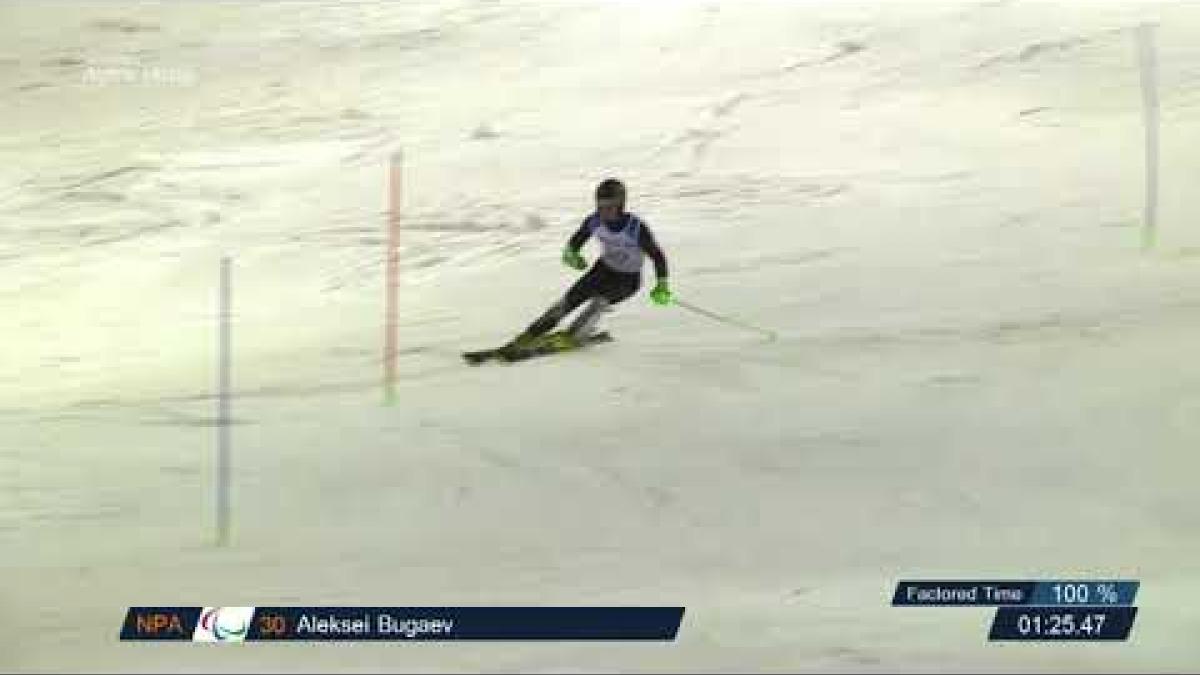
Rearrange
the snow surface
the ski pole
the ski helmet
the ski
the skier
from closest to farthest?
the snow surface < the ski helmet < the skier < the ski < the ski pole

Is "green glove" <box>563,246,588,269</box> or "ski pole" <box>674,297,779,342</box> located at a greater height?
"green glove" <box>563,246,588,269</box>

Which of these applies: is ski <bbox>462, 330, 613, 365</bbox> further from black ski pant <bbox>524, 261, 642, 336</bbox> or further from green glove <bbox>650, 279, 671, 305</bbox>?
green glove <bbox>650, 279, 671, 305</bbox>

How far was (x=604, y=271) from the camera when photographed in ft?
33.0

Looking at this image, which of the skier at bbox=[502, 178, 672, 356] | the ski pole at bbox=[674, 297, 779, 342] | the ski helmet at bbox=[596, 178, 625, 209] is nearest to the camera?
the ski helmet at bbox=[596, 178, 625, 209]

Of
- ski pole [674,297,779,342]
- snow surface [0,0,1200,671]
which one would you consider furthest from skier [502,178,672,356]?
ski pole [674,297,779,342]

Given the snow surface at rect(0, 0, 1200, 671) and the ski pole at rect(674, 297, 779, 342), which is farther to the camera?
the ski pole at rect(674, 297, 779, 342)

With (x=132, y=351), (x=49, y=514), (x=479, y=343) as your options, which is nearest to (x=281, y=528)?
(x=49, y=514)

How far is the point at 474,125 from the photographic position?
14641mm

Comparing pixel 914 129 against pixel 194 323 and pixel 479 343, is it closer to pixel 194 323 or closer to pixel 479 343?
pixel 479 343

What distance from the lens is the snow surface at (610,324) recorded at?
23.9 feet

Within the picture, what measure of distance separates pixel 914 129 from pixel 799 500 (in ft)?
21.0

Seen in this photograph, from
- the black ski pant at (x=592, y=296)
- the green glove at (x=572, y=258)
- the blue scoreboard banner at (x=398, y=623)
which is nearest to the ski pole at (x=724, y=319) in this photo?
the black ski pant at (x=592, y=296)

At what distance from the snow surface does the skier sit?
0.25 metres

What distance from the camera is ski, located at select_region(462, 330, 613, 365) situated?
10.2m
